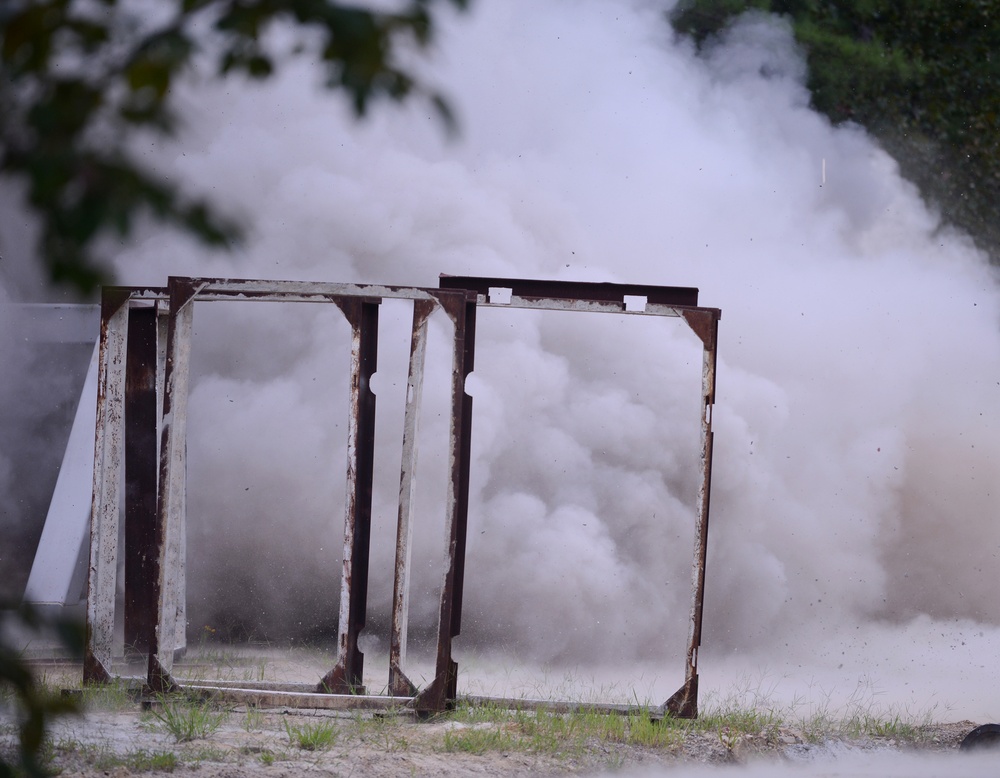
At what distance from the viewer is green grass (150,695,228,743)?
4.50m

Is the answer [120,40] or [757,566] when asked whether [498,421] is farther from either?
[120,40]

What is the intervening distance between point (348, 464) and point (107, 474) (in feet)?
4.33

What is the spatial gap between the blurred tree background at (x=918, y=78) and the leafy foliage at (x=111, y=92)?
11.0 m

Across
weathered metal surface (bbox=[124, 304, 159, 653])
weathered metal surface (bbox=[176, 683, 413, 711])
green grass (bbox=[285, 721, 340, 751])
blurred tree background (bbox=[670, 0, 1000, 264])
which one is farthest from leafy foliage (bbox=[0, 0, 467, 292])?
blurred tree background (bbox=[670, 0, 1000, 264])

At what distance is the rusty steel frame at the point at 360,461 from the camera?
16.6 feet

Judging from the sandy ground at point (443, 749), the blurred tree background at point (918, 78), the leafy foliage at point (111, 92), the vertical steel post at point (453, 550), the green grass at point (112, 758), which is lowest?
the sandy ground at point (443, 749)

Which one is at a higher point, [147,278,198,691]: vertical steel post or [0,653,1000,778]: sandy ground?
[147,278,198,691]: vertical steel post

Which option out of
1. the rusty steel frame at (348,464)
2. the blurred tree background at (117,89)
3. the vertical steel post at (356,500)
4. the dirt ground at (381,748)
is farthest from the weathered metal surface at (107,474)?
the blurred tree background at (117,89)

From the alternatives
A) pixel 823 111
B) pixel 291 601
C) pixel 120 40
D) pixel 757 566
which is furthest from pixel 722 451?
pixel 120 40

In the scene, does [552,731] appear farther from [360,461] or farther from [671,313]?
[671,313]

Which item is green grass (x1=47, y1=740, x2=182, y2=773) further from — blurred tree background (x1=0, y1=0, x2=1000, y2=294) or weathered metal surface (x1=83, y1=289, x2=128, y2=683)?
blurred tree background (x1=0, y1=0, x2=1000, y2=294)

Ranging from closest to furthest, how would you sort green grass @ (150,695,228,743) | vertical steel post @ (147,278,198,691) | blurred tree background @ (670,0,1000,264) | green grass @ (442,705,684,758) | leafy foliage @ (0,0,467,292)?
leafy foliage @ (0,0,467,292) → green grass @ (150,695,228,743) → green grass @ (442,705,684,758) → vertical steel post @ (147,278,198,691) → blurred tree background @ (670,0,1000,264)

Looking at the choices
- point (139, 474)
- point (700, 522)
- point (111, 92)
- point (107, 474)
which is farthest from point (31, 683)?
point (139, 474)

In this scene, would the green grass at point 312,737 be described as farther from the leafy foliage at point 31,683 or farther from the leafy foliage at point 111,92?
the leafy foliage at point 111,92
